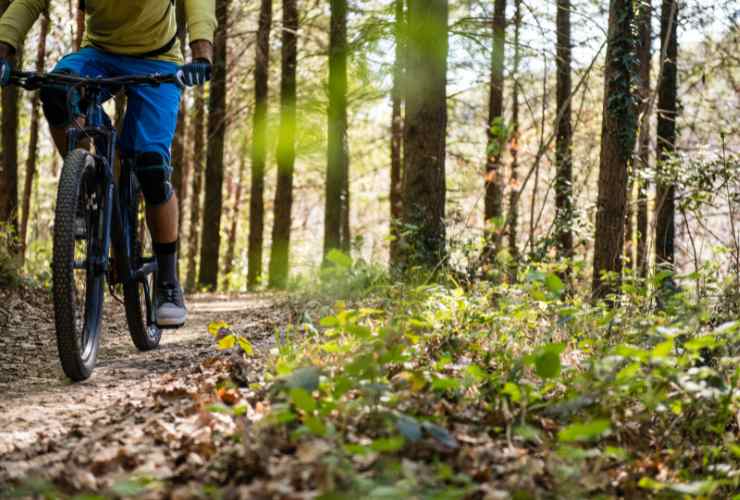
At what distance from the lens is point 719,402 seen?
2969mm

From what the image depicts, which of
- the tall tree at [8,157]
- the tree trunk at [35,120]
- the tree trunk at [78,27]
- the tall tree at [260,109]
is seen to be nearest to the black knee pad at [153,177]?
the tall tree at [8,157]

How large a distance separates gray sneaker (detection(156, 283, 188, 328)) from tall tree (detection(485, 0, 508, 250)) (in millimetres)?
3098

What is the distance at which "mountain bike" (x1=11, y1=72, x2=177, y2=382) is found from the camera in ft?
10.4

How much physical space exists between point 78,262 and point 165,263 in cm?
97

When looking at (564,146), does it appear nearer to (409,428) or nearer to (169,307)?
(169,307)

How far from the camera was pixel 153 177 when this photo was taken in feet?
13.4

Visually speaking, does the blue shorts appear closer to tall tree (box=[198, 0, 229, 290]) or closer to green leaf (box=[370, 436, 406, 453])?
green leaf (box=[370, 436, 406, 453])

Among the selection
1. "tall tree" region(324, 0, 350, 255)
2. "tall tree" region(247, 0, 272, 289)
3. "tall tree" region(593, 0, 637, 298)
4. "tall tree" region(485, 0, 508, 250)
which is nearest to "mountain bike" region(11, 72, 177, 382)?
"tall tree" region(485, 0, 508, 250)

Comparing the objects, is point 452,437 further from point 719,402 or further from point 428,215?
point 428,215

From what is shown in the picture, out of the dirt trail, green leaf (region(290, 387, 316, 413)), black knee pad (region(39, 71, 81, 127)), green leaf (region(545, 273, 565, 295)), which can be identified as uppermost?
black knee pad (region(39, 71, 81, 127))

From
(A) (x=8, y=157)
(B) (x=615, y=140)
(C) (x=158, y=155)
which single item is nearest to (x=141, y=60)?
(C) (x=158, y=155)

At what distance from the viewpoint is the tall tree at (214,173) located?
49.3ft

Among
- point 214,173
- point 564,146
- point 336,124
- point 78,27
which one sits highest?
point 78,27

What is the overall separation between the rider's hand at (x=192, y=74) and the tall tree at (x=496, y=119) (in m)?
3.42
